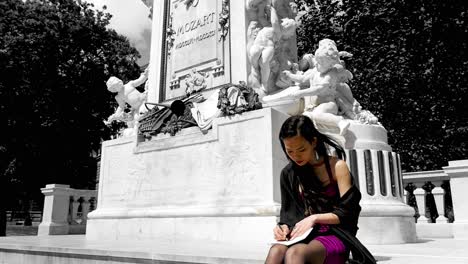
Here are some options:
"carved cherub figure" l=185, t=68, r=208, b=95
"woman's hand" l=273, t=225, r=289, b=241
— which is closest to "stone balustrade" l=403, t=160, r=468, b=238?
"carved cherub figure" l=185, t=68, r=208, b=95

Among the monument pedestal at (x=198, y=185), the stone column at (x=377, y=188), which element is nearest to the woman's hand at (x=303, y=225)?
the monument pedestal at (x=198, y=185)

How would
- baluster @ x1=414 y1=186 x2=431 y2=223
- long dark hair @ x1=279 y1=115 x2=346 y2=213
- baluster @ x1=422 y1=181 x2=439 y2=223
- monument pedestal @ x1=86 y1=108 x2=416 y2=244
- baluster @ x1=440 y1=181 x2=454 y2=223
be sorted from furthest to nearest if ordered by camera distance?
1. baluster @ x1=422 y1=181 x2=439 y2=223
2. baluster @ x1=440 y1=181 x2=454 y2=223
3. baluster @ x1=414 y1=186 x2=431 y2=223
4. monument pedestal @ x1=86 y1=108 x2=416 y2=244
5. long dark hair @ x1=279 y1=115 x2=346 y2=213

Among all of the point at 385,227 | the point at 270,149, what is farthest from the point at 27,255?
the point at 385,227

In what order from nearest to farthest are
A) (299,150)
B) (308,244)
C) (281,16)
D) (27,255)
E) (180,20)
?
(308,244)
(299,150)
(27,255)
(281,16)
(180,20)

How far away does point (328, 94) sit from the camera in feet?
21.7

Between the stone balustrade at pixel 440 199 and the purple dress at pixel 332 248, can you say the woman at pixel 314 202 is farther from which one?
the stone balustrade at pixel 440 199

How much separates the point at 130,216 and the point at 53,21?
16043 mm

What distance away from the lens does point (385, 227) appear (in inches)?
235

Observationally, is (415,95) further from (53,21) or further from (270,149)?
(53,21)

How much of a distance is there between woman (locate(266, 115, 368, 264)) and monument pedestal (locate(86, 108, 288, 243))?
310 cm

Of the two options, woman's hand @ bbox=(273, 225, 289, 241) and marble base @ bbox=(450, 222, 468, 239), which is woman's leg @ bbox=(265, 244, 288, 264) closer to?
woman's hand @ bbox=(273, 225, 289, 241)

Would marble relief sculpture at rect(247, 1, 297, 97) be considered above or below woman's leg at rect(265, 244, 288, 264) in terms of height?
above

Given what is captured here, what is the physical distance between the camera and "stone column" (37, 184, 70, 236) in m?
11.1

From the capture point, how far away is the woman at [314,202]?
2.24 m
